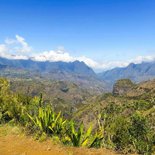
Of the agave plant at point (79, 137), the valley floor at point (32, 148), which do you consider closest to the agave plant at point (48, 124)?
the valley floor at point (32, 148)

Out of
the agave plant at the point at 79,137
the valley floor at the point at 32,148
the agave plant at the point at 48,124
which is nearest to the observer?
the valley floor at the point at 32,148

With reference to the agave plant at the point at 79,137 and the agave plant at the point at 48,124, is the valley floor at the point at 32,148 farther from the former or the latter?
the agave plant at the point at 48,124

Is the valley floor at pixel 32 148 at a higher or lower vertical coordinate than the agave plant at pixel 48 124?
lower

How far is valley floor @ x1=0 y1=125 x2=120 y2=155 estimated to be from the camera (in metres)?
13.2

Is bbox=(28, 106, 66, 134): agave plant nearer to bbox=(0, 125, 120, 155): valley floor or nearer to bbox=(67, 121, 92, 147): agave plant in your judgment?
bbox=(0, 125, 120, 155): valley floor

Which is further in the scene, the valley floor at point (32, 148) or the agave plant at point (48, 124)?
the agave plant at point (48, 124)

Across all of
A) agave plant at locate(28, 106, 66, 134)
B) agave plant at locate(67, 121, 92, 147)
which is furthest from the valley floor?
agave plant at locate(28, 106, 66, 134)

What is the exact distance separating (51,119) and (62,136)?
1268 millimetres

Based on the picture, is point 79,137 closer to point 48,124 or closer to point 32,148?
point 32,148

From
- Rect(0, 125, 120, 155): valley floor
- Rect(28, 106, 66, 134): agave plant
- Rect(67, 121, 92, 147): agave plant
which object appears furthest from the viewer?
Rect(28, 106, 66, 134): agave plant

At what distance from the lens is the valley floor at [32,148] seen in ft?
43.3

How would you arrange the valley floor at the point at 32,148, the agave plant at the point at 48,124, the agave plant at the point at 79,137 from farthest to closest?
the agave plant at the point at 48,124, the agave plant at the point at 79,137, the valley floor at the point at 32,148

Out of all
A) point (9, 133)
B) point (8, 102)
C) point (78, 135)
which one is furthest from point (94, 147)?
point (8, 102)

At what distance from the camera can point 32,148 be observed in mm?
13898
